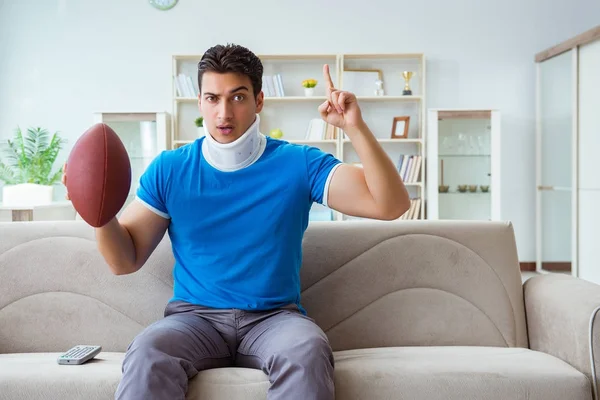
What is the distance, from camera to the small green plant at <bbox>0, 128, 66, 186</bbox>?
18.4 ft

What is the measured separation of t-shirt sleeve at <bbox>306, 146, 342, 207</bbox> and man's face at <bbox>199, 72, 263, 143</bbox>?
0.20m

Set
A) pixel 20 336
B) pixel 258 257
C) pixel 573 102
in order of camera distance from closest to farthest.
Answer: pixel 258 257 → pixel 20 336 → pixel 573 102

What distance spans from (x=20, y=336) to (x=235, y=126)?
2.98 ft

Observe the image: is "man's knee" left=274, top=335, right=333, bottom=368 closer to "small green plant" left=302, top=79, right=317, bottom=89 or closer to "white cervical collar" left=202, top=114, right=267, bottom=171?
"white cervical collar" left=202, top=114, right=267, bottom=171

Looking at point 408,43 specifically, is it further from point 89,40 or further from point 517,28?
point 89,40

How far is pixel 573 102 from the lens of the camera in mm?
5363

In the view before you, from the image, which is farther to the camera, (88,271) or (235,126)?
(88,271)

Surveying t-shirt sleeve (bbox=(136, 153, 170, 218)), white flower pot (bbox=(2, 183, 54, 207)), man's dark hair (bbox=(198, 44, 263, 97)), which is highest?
man's dark hair (bbox=(198, 44, 263, 97))

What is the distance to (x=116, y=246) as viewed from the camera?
62.4 inches

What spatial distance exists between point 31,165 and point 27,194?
0.63 m

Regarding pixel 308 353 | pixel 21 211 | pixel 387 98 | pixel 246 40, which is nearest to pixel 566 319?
pixel 308 353

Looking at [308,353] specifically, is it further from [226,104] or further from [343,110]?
[226,104]

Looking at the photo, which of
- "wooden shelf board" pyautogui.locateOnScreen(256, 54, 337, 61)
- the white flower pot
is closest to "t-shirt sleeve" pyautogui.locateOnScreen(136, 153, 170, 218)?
the white flower pot

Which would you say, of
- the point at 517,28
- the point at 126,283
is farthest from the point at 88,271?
the point at 517,28
